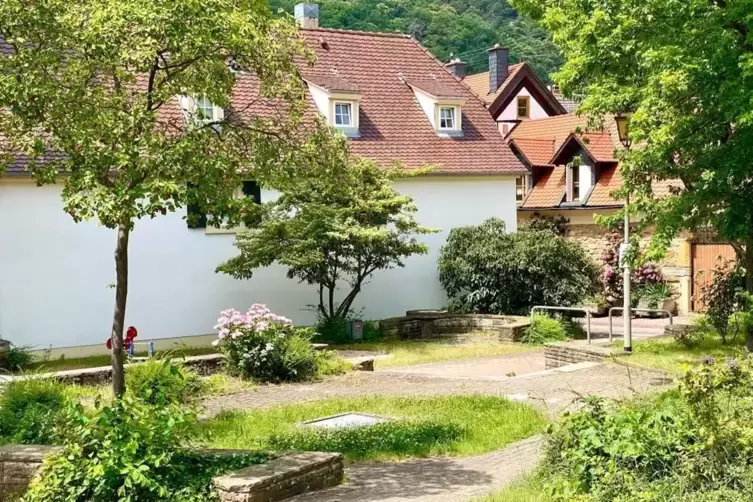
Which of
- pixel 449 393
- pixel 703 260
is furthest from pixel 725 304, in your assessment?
pixel 703 260

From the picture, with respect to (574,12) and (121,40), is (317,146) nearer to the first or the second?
(121,40)

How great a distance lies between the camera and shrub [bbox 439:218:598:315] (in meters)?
24.2

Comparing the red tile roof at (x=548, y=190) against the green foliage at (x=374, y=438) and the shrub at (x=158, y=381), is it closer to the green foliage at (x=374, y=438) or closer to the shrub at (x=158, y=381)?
the shrub at (x=158, y=381)

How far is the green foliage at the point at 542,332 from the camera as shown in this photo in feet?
74.3

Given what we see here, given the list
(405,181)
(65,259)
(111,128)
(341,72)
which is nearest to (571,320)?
(405,181)

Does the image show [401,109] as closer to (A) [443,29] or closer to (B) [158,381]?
(B) [158,381]

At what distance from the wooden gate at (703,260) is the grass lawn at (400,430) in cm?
1690

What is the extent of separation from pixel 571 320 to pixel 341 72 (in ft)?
33.7

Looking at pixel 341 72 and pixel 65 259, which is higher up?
pixel 341 72

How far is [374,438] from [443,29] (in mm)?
53083

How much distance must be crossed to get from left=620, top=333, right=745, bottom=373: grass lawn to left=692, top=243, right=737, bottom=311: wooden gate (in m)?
8.92

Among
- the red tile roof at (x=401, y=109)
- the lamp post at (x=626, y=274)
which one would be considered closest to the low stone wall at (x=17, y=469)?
the lamp post at (x=626, y=274)

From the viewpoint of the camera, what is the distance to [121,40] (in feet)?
29.4

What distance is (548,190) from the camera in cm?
3322
